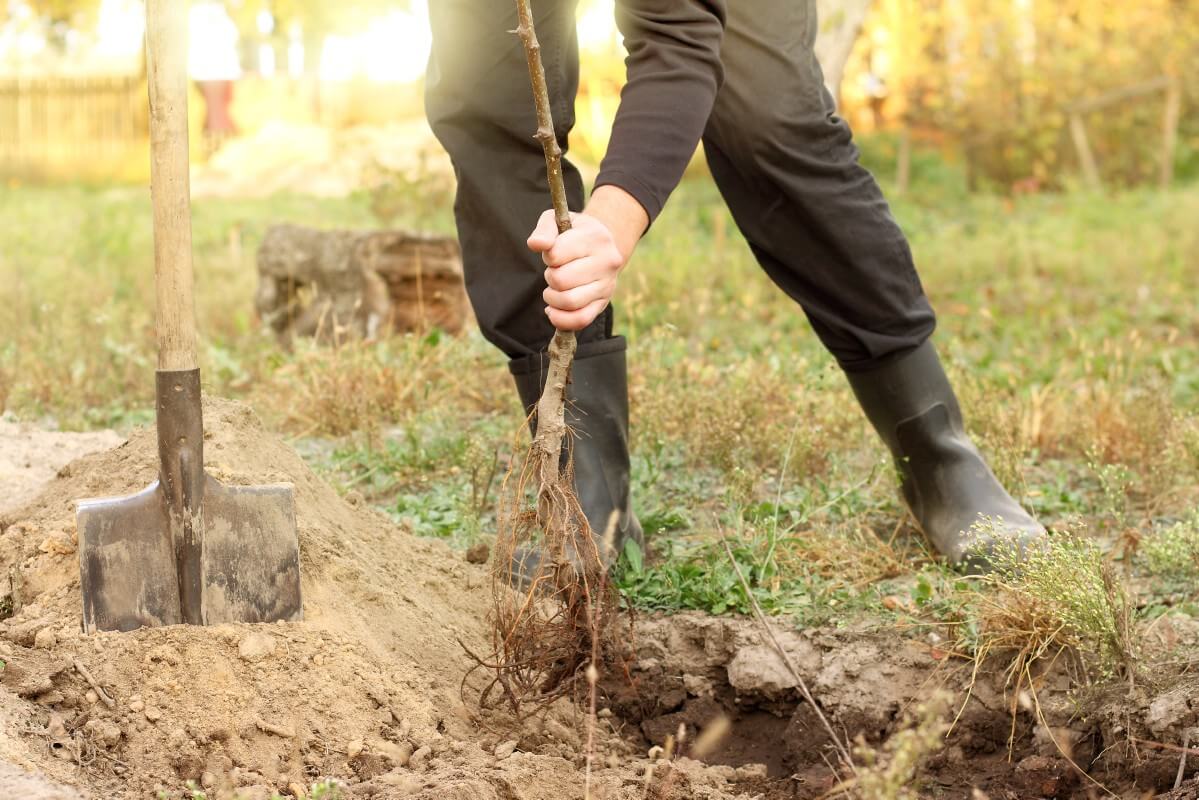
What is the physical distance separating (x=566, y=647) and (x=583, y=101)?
1187 centimetres

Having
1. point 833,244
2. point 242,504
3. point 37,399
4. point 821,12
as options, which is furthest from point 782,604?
point 821,12

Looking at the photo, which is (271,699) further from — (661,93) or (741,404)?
(741,404)

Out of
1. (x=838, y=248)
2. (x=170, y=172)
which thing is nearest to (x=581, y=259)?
(x=170, y=172)

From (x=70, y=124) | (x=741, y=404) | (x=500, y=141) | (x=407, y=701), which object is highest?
(x=70, y=124)

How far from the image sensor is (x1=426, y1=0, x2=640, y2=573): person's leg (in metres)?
2.31

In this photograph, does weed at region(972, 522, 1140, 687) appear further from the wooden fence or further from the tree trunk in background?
the wooden fence

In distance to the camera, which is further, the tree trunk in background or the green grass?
the tree trunk in background

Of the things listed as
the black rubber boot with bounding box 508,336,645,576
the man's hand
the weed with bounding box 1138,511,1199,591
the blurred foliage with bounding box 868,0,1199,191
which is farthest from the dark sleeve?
the blurred foliage with bounding box 868,0,1199,191

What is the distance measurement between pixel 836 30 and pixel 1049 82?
7684 mm

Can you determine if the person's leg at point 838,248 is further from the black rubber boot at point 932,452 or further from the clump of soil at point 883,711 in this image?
the clump of soil at point 883,711

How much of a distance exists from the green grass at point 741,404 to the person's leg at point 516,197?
6.5 inches

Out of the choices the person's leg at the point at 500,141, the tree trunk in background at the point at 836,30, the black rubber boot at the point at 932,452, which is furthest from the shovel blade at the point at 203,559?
the tree trunk in background at the point at 836,30

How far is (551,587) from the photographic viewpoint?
6.39 feet

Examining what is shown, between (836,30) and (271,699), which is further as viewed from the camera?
(836,30)
